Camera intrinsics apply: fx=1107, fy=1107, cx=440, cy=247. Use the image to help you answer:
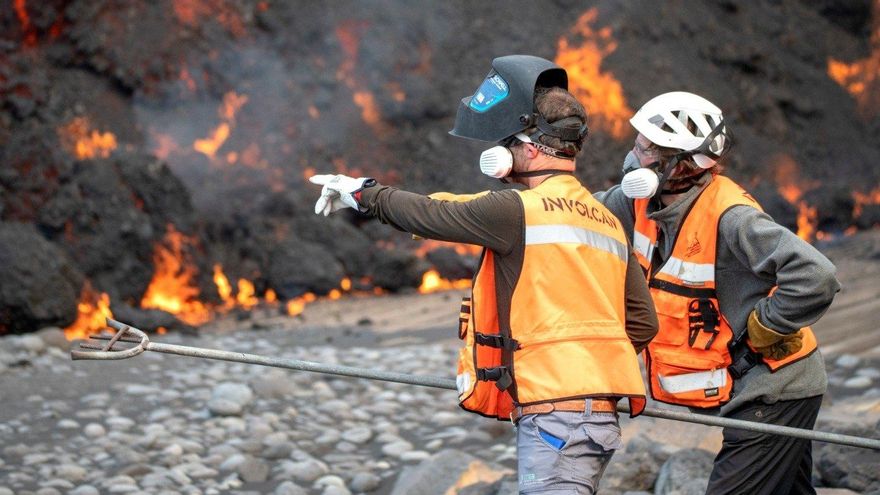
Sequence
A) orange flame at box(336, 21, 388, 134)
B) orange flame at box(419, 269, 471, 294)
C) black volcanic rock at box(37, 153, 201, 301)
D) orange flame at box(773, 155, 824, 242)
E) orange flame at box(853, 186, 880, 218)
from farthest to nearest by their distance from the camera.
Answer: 1. orange flame at box(853, 186, 880, 218)
2. orange flame at box(773, 155, 824, 242)
3. orange flame at box(336, 21, 388, 134)
4. orange flame at box(419, 269, 471, 294)
5. black volcanic rock at box(37, 153, 201, 301)

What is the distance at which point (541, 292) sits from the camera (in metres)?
3.52

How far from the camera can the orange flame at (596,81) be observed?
17866 millimetres

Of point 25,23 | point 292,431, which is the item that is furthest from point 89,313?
point 25,23

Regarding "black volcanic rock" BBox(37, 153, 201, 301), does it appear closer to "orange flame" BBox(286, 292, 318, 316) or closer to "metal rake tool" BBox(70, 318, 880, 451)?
"orange flame" BBox(286, 292, 318, 316)

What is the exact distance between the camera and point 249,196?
53.2 ft

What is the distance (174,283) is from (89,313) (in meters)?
2.28

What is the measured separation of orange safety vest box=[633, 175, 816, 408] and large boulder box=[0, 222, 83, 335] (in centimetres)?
747

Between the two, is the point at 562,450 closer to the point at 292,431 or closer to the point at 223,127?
the point at 292,431

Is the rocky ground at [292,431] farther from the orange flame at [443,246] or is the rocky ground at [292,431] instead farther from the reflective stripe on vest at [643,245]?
the orange flame at [443,246]

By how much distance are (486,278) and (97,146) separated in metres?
13.3

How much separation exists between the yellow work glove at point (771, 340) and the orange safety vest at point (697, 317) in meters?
0.04

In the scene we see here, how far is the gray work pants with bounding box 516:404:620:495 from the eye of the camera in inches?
136

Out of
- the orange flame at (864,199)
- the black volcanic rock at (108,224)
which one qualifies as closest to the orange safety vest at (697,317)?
the black volcanic rock at (108,224)

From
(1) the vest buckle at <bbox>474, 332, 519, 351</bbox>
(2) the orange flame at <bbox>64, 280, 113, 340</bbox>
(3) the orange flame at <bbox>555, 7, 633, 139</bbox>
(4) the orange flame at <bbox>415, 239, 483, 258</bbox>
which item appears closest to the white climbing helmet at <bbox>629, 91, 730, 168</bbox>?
(1) the vest buckle at <bbox>474, 332, 519, 351</bbox>
